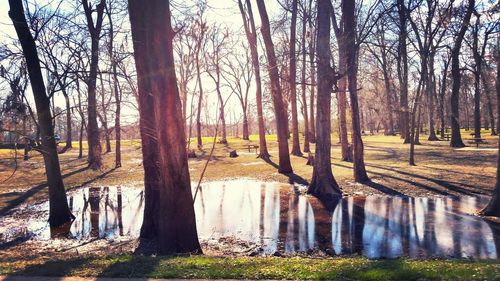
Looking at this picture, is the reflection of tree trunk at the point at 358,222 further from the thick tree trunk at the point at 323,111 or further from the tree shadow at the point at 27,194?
the tree shadow at the point at 27,194

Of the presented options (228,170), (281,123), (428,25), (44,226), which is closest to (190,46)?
(228,170)

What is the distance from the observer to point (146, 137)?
11.1 metres

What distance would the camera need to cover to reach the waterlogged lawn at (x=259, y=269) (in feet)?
18.2

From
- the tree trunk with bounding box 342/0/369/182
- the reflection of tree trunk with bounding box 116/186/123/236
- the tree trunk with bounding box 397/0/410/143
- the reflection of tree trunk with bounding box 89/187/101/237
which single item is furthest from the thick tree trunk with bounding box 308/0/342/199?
the reflection of tree trunk with bounding box 89/187/101/237

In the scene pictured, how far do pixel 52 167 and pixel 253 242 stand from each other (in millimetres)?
6700

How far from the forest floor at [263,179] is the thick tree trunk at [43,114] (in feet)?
3.72

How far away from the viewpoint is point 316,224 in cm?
1201

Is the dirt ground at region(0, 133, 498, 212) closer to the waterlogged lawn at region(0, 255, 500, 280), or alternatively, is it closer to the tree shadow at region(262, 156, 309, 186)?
the tree shadow at region(262, 156, 309, 186)

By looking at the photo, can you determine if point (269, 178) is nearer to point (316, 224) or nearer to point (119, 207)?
point (119, 207)

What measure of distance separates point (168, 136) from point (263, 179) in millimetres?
13047

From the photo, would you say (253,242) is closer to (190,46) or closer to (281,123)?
(281,123)

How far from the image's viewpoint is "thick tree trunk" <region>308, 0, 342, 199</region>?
1675 cm

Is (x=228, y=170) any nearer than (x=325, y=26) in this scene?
No

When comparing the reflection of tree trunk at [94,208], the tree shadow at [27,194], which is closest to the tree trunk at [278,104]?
the reflection of tree trunk at [94,208]
